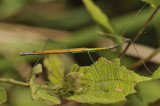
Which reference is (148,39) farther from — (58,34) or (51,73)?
(51,73)

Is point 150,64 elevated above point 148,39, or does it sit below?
below

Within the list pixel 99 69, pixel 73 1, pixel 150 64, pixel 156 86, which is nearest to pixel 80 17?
pixel 73 1

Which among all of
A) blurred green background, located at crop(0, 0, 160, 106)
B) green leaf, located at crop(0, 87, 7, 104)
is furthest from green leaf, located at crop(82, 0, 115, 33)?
blurred green background, located at crop(0, 0, 160, 106)

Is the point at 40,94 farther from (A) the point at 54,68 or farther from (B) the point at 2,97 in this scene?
(A) the point at 54,68

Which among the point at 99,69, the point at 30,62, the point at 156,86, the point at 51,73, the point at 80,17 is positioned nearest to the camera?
the point at 99,69

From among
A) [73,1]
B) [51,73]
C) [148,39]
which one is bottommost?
[51,73]

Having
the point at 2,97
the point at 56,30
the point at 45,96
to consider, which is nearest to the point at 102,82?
the point at 45,96

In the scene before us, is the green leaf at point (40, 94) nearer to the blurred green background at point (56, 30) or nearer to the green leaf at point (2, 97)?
the green leaf at point (2, 97)
